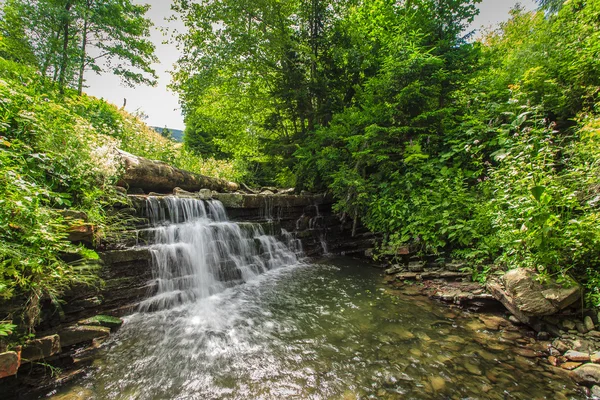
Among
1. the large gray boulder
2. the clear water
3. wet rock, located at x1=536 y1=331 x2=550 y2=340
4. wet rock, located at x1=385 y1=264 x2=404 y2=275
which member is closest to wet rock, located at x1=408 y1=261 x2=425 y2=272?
wet rock, located at x1=385 y1=264 x2=404 y2=275

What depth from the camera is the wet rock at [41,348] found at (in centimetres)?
226

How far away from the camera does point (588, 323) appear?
2682 mm

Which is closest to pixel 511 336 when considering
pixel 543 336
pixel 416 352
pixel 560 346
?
pixel 543 336

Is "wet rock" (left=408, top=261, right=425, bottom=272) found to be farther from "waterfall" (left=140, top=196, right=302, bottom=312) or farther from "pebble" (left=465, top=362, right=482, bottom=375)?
"waterfall" (left=140, top=196, right=302, bottom=312)

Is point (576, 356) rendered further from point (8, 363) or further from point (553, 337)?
point (8, 363)

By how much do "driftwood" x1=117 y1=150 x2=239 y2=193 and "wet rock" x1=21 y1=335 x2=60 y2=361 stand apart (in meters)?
3.21

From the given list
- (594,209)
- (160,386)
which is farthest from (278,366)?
(594,209)

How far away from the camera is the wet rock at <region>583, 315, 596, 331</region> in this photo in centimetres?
264

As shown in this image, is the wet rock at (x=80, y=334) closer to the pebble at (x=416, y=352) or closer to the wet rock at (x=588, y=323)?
the pebble at (x=416, y=352)

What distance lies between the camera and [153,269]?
4.09 metres

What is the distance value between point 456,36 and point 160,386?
11.6 metres

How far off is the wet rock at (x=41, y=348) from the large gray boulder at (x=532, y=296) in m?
5.54

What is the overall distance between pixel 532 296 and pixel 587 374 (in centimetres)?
86

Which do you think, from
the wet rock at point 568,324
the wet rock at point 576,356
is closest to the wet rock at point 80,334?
the wet rock at point 576,356
